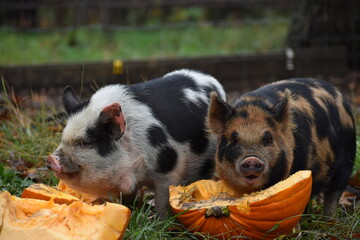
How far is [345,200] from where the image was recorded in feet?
18.7

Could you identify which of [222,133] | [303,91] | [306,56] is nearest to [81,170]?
[222,133]

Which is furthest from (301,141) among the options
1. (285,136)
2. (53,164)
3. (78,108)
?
(53,164)

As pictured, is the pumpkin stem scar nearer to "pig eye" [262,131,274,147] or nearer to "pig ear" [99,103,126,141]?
"pig eye" [262,131,274,147]

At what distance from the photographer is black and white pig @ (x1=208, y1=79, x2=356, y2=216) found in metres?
4.30

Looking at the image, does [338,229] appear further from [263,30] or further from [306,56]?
[263,30]

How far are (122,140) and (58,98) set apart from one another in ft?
15.4

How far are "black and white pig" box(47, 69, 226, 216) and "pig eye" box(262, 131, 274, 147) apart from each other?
2.37ft

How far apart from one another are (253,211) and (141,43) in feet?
35.2

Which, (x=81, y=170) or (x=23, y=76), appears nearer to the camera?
(x=81, y=170)

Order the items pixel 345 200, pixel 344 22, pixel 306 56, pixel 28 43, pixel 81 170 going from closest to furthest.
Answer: pixel 81 170, pixel 345 200, pixel 306 56, pixel 344 22, pixel 28 43

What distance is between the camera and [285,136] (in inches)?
176

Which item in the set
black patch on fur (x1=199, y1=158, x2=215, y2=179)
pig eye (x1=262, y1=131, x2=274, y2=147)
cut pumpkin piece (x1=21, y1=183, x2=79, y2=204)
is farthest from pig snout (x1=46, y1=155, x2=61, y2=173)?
pig eye (x1=262, y1=131, x2=274, y2=147)

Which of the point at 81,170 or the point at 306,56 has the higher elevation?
the point at 81,170

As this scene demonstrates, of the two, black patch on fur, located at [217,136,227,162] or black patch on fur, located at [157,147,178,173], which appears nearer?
black patch on fur, located at [217,136,227,162]
